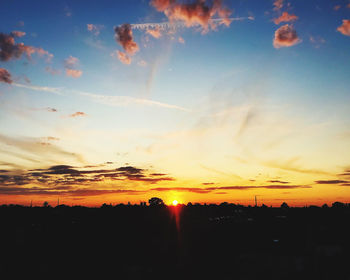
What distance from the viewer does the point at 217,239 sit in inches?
1607

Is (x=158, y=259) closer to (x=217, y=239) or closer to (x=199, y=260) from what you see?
(x=199, y=260)

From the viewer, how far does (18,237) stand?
4641 centimetres

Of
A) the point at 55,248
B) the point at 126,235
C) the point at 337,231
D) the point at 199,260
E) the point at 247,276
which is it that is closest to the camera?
the point at 247,276

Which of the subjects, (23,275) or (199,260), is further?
(199,260)

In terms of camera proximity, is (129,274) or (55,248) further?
(55,248)

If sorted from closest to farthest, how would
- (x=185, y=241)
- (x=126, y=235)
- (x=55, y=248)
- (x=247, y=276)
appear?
(x=247, y=276) → (x=55, y=248) → (x=185, y=241) → (x=126, y=235)

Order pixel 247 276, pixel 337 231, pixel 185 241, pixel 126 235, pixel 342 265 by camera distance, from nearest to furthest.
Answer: pixel 247 276 → pixel 342 265 → pixel 185 241 → pixel 337 231 → pixel 126 235

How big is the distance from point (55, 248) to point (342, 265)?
34.3 metres

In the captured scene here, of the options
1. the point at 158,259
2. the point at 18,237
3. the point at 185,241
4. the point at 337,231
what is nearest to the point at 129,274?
the point at 158,259

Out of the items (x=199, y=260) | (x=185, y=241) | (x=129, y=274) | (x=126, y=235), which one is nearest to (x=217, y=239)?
(x=185, y=241)

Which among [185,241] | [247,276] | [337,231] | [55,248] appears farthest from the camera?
[337,231]

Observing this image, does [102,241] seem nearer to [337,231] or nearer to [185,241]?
[185,241]

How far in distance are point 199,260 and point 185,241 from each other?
11160 millimetres

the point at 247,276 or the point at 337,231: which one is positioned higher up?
the point at 337,231
